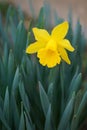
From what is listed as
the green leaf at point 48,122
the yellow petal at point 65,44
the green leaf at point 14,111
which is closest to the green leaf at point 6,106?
the green leaf at point 14,111

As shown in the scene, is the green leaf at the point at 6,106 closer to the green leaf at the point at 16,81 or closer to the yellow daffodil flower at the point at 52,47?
the green leaf at the point at 16,81

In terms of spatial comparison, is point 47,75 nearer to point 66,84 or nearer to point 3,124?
point 66,84

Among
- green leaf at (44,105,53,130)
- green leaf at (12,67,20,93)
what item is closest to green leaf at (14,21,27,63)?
green leaf at (12,67,20,93)

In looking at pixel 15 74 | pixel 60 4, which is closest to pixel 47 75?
pixel 15 74

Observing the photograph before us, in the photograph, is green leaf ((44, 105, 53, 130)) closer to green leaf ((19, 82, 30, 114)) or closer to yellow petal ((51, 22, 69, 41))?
green leaf ((19, 82, 30, 114))

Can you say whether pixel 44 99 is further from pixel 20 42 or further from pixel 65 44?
pixel 20 42

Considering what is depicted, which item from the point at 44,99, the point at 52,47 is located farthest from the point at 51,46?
the point at 44,99

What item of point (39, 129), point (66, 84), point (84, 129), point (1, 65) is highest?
point (1, 65)

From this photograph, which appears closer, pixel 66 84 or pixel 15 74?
pixel 15 74
